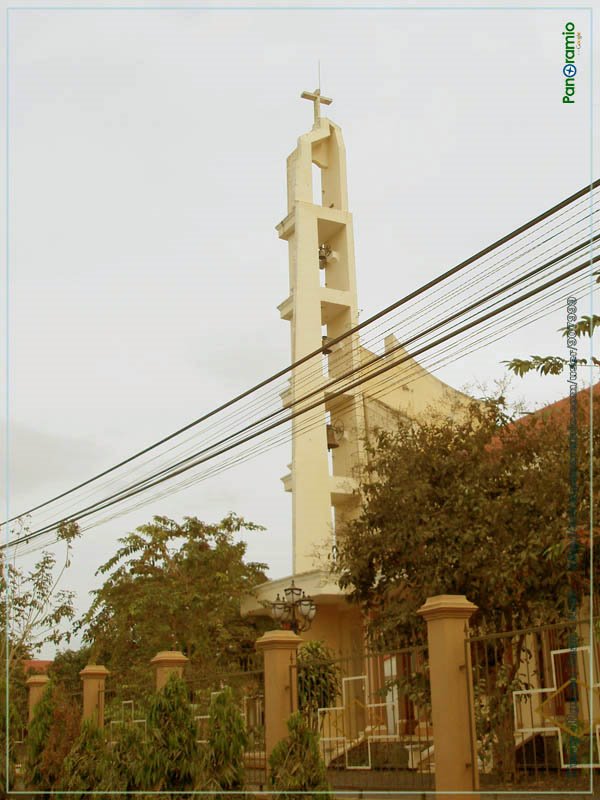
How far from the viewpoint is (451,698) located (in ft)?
29.5

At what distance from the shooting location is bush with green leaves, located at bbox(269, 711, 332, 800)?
9883 millimetres

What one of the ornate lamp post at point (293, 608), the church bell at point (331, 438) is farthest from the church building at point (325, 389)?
the ornate lamp post at point (293, 608)

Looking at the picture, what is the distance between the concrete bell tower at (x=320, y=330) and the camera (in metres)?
24.3

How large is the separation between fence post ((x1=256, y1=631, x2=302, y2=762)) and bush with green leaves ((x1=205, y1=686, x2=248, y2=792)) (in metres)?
0.41

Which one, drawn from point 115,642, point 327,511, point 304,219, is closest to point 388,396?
point 327,511

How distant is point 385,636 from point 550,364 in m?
5.63

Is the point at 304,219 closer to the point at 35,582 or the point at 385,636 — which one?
the point at 35,582

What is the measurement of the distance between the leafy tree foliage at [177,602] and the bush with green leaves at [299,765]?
1288 cm

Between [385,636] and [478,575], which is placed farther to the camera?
[385,636]

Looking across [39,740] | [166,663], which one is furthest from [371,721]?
[39,740]

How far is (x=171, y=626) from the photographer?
79.7 ft

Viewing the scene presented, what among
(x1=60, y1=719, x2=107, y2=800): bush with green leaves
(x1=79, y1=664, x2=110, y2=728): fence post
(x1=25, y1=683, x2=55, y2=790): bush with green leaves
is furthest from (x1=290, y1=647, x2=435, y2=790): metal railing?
(x1=25, y1=683, x2=55, y2=790): bush with green leaves

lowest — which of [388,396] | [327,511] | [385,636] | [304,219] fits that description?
[385,636]

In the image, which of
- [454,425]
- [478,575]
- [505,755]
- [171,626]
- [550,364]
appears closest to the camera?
[550,364]
